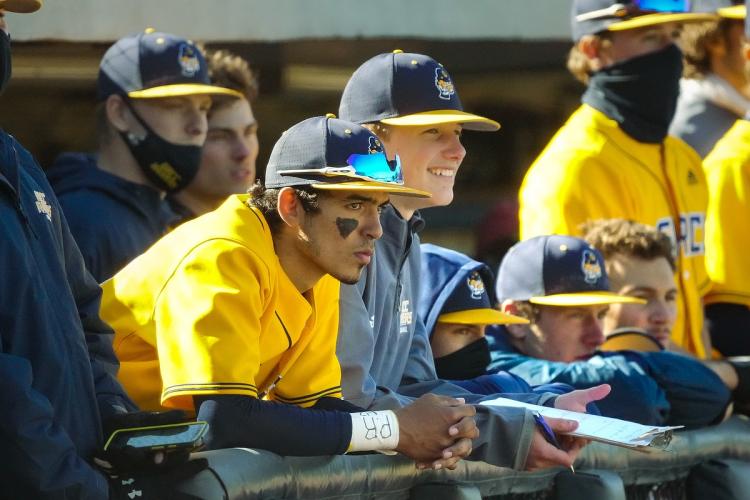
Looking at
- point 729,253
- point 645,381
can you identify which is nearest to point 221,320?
point 645,381

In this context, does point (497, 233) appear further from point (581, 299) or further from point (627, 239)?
point (581, 299)

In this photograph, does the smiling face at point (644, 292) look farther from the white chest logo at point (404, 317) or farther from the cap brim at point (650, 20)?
the white chest logo at point (404, 317)

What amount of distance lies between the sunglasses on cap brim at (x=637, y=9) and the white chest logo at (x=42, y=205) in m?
3.24

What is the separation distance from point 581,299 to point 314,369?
157 centimetres

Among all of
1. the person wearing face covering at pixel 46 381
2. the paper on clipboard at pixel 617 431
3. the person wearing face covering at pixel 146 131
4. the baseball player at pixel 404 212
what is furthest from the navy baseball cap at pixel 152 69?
the person wearing face covering at pixel 46 381

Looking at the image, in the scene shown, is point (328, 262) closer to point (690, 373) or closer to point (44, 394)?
point (44, 394)

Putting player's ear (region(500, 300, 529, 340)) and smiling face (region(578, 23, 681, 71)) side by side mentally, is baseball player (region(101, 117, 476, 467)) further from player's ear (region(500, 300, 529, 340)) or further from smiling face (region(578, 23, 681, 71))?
smiling face (region(578, 23, 681, 71))

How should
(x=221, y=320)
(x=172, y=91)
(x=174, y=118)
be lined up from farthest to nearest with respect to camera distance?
(x=174, y=118), (x=172, y=91), (x=221, y=320)

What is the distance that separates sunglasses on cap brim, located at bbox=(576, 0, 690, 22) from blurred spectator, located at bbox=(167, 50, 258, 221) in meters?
1.41

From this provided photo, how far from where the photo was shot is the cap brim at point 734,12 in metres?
6.57

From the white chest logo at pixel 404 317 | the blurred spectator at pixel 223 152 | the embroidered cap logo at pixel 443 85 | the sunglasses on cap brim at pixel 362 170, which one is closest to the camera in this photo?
the sunglasses on cap brim at pixel 362 170

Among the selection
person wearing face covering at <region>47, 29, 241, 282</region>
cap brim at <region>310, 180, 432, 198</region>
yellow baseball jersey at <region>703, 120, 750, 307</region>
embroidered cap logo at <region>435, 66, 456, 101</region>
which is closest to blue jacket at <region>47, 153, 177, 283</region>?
person wearing face covering at <region>47, 29, 241, 282</region>

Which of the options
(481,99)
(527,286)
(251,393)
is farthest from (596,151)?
(481,99)

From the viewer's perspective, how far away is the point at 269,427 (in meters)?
3.34
